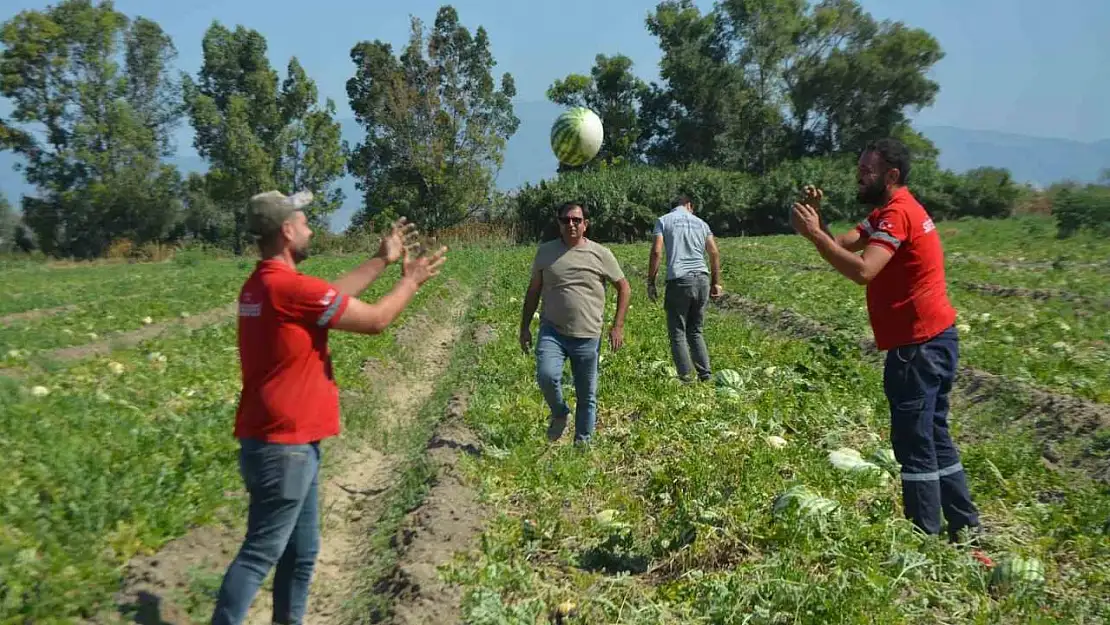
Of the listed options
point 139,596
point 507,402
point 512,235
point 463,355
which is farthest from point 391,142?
point 139,596

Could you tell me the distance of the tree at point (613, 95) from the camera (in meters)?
63.5

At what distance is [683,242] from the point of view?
816cm

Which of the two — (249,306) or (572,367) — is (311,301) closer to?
(249,306)

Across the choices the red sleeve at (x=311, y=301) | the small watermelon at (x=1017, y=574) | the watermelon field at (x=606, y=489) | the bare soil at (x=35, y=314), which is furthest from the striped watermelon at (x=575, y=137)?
the bare soil at (x=35, y=314)

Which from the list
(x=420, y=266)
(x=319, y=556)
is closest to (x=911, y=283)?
(x=420, y=266)

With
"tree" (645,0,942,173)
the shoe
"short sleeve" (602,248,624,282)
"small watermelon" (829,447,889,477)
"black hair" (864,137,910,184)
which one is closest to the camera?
"black hair" (864,137,910,184)

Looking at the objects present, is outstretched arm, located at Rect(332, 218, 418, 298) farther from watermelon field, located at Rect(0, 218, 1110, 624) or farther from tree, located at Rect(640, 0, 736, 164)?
tree, located at Rect(640, 0, 736, 164)

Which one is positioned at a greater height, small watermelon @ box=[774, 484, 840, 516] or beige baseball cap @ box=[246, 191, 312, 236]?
beige baseball cap @ box=[246, 191, 312, 236]

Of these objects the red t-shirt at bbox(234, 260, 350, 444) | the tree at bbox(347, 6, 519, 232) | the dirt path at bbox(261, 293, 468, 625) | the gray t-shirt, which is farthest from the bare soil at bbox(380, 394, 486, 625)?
the tree at bbox(347, 6, 519, 232)

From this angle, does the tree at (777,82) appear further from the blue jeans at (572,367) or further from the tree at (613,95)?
the blue jeans at (572,367)

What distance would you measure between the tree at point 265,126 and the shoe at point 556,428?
152ft

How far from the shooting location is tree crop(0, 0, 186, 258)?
48938mm

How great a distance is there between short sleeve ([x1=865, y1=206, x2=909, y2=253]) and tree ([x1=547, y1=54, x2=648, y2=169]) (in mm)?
59711

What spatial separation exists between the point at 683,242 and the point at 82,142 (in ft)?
173
